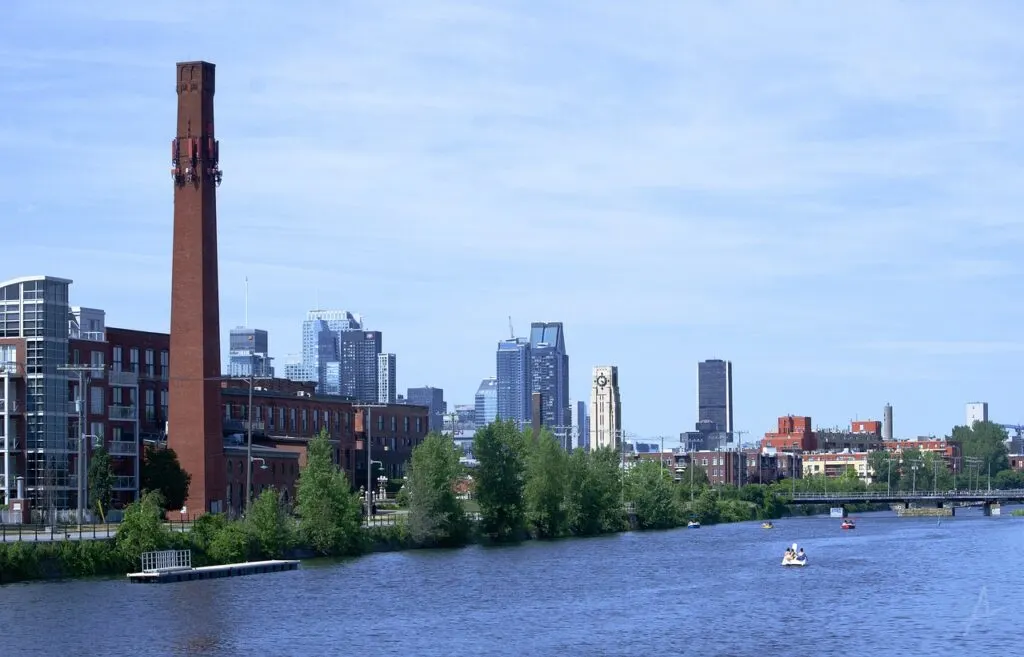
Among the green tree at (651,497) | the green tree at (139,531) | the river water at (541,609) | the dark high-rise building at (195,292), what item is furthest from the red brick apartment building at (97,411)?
the green tree at (651,497)

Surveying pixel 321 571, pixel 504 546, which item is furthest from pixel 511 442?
pixel 321 571

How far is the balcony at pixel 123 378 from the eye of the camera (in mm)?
139125

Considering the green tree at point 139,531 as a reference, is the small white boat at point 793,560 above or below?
below

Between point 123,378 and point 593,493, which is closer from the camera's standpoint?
point 123,378

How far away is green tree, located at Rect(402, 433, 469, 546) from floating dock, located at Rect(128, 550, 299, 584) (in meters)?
24.3

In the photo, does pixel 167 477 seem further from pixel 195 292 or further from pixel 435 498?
pixel 435 498

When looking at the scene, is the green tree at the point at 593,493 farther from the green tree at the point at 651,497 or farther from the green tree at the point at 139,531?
the green tree at the point at 139,531

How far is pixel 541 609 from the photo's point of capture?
8225 cm

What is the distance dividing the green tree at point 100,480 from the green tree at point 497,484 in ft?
102

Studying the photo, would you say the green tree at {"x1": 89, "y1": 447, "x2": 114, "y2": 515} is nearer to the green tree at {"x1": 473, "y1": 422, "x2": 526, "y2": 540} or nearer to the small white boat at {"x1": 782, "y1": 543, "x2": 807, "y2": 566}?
the green tree at {"x1": 473, "y1": 422, "x2": 526, "y2": 540}

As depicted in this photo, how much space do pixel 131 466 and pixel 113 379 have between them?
8.97 m

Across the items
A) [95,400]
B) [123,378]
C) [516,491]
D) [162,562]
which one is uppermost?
[123,378]

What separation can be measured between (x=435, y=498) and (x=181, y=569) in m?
35.4

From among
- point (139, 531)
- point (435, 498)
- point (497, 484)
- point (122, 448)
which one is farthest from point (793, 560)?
point (122, 448)
